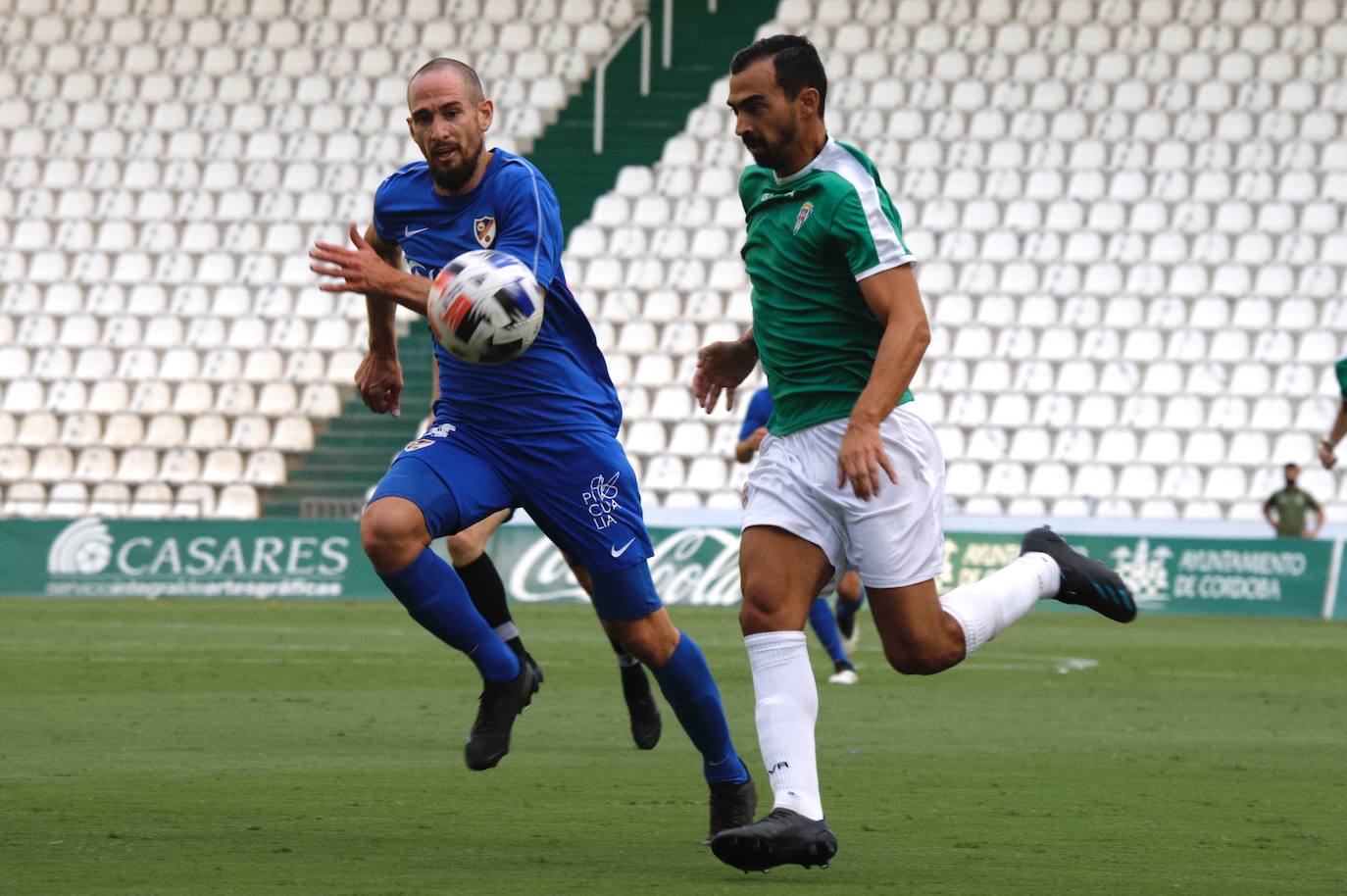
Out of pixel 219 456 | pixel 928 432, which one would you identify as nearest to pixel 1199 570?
pixel 219 456

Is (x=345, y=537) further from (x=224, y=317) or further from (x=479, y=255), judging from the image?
(x=479, y=255)

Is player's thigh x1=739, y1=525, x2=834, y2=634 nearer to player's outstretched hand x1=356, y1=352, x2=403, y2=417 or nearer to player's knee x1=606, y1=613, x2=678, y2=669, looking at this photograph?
player's knee x1=606, y1=613, x2=678, y2=669

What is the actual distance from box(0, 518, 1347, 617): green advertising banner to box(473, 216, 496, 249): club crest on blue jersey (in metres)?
15.4

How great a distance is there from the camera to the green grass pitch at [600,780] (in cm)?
543

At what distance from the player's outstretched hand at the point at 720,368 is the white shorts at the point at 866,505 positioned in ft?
2.02

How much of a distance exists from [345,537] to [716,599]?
422 centimetres

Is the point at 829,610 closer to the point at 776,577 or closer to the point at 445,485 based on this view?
the point at 445,485

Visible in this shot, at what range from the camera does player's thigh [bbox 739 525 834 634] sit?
5531 mm

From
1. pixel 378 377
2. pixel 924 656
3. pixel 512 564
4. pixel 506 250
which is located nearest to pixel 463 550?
pixel 378 377

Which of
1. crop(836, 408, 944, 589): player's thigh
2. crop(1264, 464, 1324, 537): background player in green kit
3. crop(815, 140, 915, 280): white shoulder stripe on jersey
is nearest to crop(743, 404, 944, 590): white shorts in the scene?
crop(836, 408, 944, 589): player's thigh

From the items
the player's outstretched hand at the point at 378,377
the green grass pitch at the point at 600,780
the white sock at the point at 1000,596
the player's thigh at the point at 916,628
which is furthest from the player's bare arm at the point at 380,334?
the white sock at the point at 1000,596

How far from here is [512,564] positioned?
73.0 feet

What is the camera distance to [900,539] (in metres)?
5.55

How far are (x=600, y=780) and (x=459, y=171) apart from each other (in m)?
2.50
